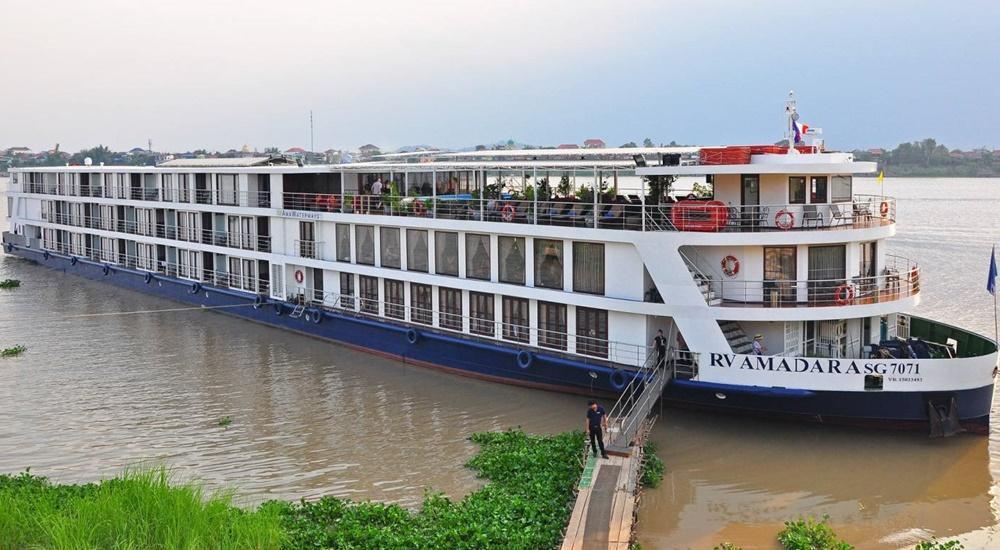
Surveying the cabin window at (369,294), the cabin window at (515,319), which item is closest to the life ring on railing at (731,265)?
the cabin window at (515,319)

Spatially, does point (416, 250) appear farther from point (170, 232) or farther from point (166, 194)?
point (166, 194)

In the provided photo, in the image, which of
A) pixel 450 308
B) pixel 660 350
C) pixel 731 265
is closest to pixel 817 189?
pixel 731 265

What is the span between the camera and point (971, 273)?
130 feet

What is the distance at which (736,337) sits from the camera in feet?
59.2

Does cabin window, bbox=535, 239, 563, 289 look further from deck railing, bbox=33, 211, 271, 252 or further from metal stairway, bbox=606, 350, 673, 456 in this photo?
deck railing, bbox=33, 211, 271, 252

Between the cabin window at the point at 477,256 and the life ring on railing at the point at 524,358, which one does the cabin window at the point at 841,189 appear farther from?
the cabin window at the point at 477,256

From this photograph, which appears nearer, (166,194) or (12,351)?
(12,351)

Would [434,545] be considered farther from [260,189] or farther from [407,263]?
[260,189]

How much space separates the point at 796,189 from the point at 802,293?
2155mm

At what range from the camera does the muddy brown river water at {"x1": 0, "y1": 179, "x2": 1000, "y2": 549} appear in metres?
15.1

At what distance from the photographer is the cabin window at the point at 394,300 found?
24.5 metres

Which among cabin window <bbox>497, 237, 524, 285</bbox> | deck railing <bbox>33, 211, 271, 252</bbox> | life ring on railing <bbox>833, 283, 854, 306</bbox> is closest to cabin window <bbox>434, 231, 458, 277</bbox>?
cabin window <bbox>497, 237, 524, 285</bbox>

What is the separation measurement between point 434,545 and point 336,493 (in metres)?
3.59

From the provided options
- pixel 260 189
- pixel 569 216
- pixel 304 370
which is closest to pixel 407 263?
pixel 304 370
